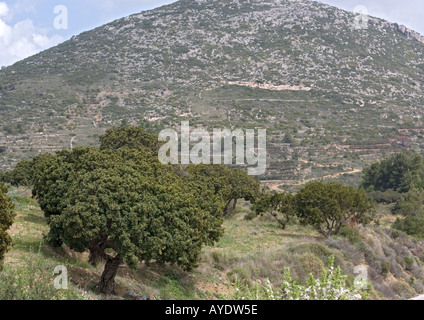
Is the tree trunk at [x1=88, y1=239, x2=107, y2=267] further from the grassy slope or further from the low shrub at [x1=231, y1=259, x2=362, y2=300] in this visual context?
the low shrub at [x1=231, y1=259, x2=362, y2=300]

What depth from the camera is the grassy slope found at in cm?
1130

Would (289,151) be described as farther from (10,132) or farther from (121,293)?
(121,293)

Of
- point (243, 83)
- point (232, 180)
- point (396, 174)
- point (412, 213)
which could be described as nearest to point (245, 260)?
point (232, 180)

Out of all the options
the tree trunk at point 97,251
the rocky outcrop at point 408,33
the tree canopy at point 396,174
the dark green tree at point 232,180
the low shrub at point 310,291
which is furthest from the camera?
the rocky outcrop at point 408,33

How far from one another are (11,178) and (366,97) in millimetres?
58564

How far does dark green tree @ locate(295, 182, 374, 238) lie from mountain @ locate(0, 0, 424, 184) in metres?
23.2

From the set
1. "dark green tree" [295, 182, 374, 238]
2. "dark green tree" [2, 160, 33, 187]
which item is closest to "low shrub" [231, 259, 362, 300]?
"dark green tree" [295, 182, 374, 238]

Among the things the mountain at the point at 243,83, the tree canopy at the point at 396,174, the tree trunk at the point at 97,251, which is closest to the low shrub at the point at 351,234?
the tree trunk at the point at 97,251

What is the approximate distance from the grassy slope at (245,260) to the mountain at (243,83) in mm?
23098

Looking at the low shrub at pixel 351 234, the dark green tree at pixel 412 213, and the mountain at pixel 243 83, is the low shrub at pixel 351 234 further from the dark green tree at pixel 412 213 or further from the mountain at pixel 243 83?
the mountain at pixel 243 83

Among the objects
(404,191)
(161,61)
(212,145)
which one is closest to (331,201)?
(404,191)

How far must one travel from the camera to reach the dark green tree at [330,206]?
66.5 feet

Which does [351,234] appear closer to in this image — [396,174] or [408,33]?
[396,174]

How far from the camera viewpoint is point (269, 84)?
69.2m
